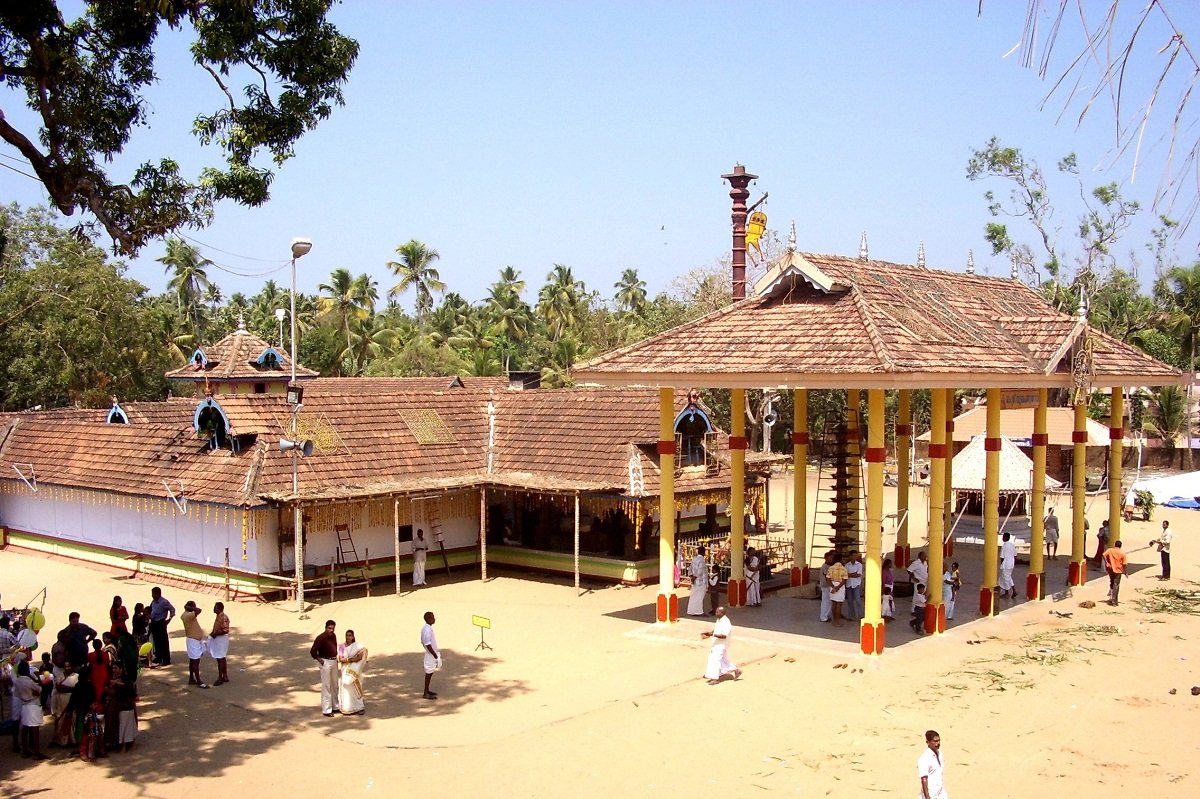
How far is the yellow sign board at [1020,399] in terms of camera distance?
769 inches

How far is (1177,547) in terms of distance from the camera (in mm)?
26891

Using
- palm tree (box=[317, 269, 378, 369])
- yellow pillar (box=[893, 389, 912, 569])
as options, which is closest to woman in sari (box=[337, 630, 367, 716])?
yellow pillar (box=[893, 389, 912, 569])

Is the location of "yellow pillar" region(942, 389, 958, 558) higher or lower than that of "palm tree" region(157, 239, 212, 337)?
lower

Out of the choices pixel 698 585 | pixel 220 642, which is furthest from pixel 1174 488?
pixel 220 642

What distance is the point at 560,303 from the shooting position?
206 ft

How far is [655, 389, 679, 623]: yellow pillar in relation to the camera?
58.2 ft

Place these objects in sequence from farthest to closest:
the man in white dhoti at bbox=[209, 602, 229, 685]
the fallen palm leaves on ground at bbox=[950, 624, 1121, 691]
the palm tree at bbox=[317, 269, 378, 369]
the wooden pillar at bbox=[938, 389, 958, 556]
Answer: the palm tree at bbox=[317, 269, 378, 369] < the wooden pillar at bbox=[938, 389, 958, 556] < the man in white dhoti at bbox=[209, 602, 229, 685] < the fallen palm leaves on ground at bbox=[950, 624, 1121, 691]

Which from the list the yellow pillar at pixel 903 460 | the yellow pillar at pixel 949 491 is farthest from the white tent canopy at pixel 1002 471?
the yellow pillar at pixel 903 460

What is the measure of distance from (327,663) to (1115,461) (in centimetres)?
1722

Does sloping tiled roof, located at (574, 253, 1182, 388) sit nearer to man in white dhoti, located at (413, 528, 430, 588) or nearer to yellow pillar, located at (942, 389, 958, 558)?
yellow pillar, located at (942, 389, 958, 558)

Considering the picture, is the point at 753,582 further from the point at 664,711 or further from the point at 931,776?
the point at 931,776

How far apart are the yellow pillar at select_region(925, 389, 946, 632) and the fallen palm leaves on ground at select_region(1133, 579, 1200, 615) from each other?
5.02 meters

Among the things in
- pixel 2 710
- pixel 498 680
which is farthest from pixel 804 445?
pixel 2 710

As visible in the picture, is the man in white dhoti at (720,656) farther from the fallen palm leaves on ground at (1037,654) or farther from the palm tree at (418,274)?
the palm tree at (418,274)
